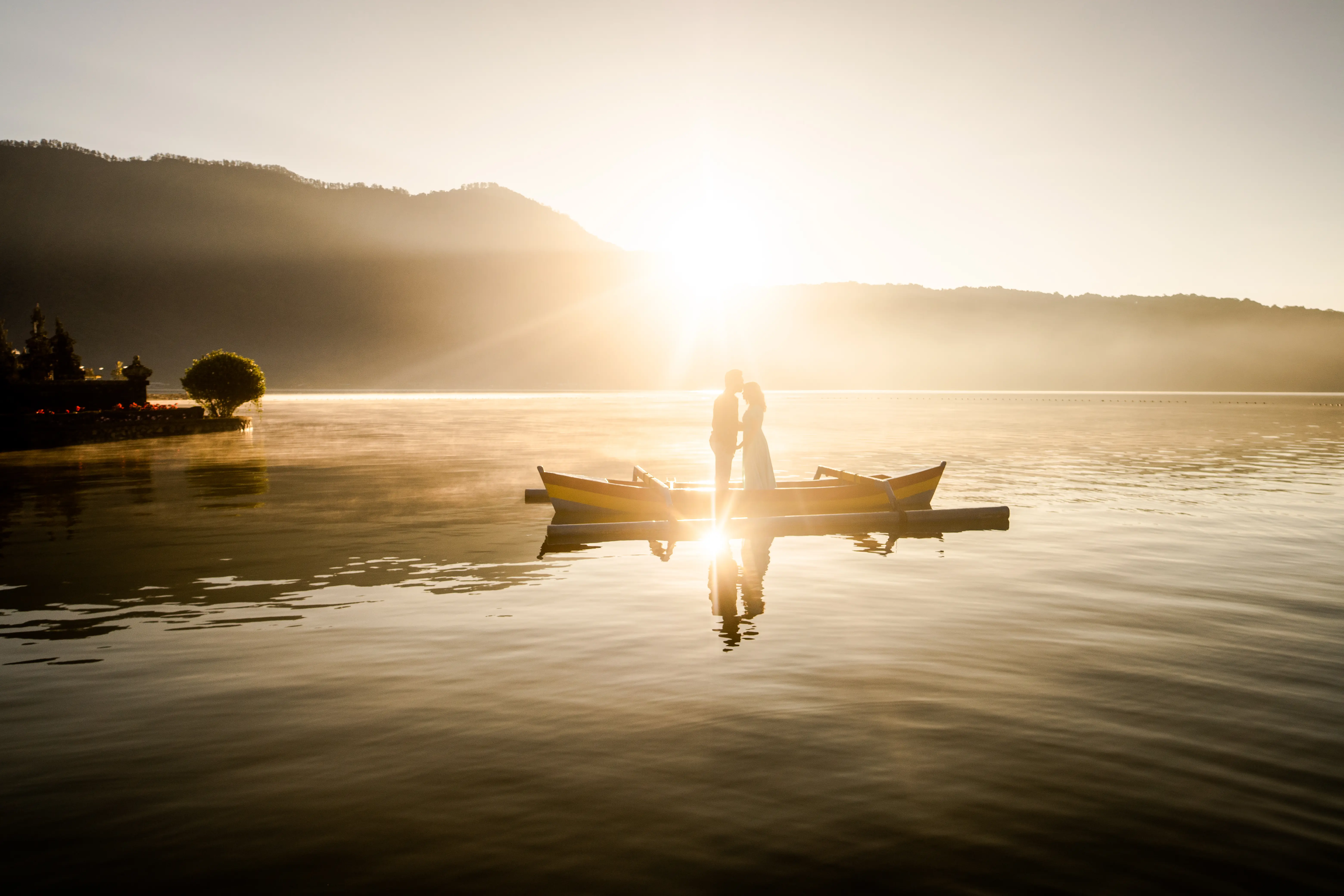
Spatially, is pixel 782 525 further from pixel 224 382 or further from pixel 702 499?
pixel 224 382

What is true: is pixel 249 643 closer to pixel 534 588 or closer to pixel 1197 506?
pixel 534 588

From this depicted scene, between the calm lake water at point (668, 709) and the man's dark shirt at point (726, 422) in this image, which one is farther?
the man's dark shirt at point (726, 422)

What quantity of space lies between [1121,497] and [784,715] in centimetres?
1685

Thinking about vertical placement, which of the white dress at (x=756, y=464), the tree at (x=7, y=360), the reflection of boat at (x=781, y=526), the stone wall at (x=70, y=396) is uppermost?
the tree at (x=7, y=360)

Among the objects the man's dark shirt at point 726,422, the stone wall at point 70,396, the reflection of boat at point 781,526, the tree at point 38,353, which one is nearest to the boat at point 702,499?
the reflection of boat at point 781,526

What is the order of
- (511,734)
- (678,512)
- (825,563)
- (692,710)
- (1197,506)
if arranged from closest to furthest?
(511,734) < (692,710) < (825,563) < (678,512) < (1197,506)

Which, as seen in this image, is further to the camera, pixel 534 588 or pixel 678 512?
pixel 678 512

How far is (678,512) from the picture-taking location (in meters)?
16.5

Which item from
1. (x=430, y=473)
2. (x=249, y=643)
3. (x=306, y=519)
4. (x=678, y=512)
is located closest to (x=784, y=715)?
(x=249, y=643)

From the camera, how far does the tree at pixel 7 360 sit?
171 feet

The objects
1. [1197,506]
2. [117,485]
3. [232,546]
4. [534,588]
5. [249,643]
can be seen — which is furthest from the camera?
[117,485]

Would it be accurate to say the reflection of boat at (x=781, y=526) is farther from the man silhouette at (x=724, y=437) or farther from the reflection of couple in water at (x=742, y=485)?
the man silhouette at (x=724, y=437)

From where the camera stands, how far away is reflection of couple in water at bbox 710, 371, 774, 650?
421 inches

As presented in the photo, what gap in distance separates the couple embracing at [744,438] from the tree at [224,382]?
36.5 metres
